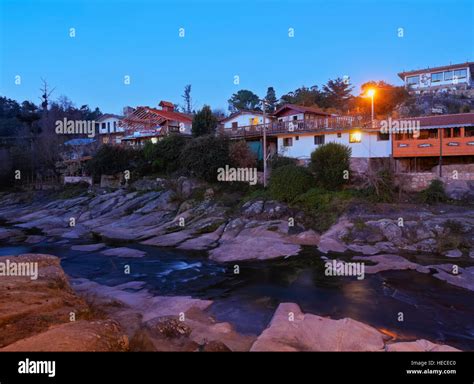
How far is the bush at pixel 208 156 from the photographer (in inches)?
1371

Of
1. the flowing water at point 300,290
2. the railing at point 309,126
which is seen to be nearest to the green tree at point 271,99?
the railing at point 309,126

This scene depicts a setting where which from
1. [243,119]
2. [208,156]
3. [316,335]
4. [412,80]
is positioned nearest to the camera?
[316,335]

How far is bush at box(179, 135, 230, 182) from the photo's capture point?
34.8m

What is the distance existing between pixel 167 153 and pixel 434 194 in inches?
1125

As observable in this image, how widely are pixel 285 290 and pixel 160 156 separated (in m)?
30.5

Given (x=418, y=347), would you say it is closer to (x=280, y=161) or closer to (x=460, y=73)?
(x=280, y=161)

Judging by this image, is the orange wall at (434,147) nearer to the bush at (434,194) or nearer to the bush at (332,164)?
the bush at (434,194)

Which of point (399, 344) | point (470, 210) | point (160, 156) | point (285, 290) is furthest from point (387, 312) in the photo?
point (160, 156)

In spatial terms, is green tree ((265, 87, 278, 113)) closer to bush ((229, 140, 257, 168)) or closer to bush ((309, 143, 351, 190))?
bush ((229, 140, 257, 168))

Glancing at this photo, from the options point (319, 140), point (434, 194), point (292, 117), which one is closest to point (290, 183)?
point (319, 140)

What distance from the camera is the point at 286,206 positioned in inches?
1101

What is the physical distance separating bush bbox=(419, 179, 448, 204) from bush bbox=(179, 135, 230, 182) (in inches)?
Answer: 706

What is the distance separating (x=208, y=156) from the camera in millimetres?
34812

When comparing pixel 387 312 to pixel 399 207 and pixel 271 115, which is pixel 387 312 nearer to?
pixel 399 207
